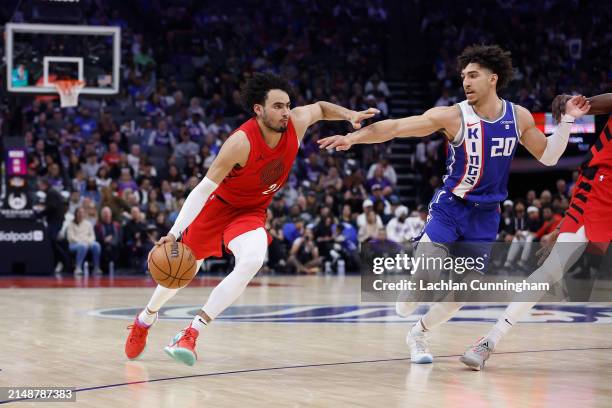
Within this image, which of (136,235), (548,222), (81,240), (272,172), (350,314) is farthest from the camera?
(548,222)

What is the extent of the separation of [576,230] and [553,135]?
65 centimetres

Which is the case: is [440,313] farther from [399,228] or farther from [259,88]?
[399,228]

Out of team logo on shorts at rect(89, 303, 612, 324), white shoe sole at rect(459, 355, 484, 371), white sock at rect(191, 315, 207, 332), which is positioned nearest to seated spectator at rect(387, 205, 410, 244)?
team logo on shorts at rect(89, 303, 612, 324)

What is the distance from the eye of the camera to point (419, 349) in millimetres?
6820

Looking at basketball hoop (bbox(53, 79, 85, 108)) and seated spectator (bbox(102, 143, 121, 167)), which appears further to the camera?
seated spectator (bbox(102, 143, 121, 167))

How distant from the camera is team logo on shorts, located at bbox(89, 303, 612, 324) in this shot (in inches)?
387

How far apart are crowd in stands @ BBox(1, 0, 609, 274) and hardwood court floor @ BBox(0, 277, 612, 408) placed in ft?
18.7

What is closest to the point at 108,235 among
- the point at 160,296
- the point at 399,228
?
the point at 399,228

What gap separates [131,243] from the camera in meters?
16.9

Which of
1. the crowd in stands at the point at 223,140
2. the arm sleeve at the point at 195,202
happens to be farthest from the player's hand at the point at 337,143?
Answer: the crowd in stands at the point at 223,140

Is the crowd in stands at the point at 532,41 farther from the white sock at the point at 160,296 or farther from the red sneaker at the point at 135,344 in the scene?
the red sneaker at the point at 135,344

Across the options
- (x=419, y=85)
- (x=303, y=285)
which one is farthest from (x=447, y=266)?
(x=419, y=85)

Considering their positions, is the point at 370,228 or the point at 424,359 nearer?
the point at 424,359

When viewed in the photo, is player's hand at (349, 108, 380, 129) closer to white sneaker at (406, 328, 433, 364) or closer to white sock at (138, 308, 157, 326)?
white sneaker at (406, 328, 433, 364)
